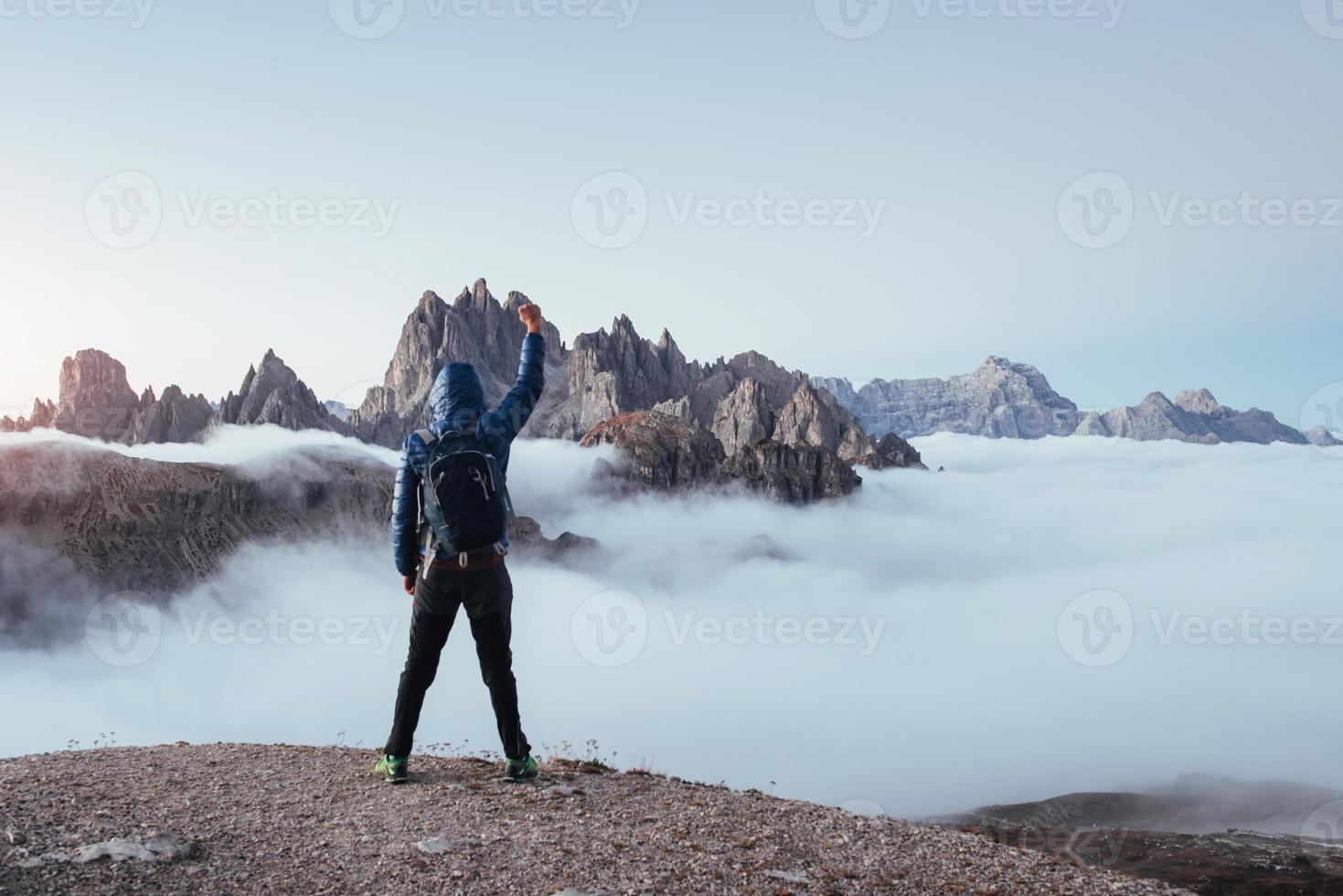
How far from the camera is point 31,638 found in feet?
520

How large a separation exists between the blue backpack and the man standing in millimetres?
12

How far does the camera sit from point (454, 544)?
31.4 ft

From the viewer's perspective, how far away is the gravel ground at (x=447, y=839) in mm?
7211

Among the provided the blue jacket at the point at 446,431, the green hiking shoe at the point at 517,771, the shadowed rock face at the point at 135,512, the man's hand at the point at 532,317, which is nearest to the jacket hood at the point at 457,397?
the blue jacket at the point at 446,431

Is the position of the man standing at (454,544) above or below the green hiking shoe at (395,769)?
above

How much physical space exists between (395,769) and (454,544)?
3.30 m

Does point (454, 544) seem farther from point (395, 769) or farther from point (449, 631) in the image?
point (395, 769)

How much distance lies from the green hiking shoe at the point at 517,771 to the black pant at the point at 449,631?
2.43 ft

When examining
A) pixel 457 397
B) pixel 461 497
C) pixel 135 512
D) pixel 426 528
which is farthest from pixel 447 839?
pixel 135 512

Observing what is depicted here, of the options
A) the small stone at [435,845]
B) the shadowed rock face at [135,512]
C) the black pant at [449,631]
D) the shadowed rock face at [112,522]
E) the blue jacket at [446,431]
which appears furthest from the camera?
the shadowed rock face at [135,512]

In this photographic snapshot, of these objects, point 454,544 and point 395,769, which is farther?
point 395,769

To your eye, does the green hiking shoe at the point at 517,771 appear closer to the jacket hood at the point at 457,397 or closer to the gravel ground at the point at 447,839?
the gravel ground at the point at 447,839

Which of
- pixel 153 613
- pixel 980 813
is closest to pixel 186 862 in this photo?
pixel 980 813

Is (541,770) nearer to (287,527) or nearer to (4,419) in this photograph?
(287,527)
